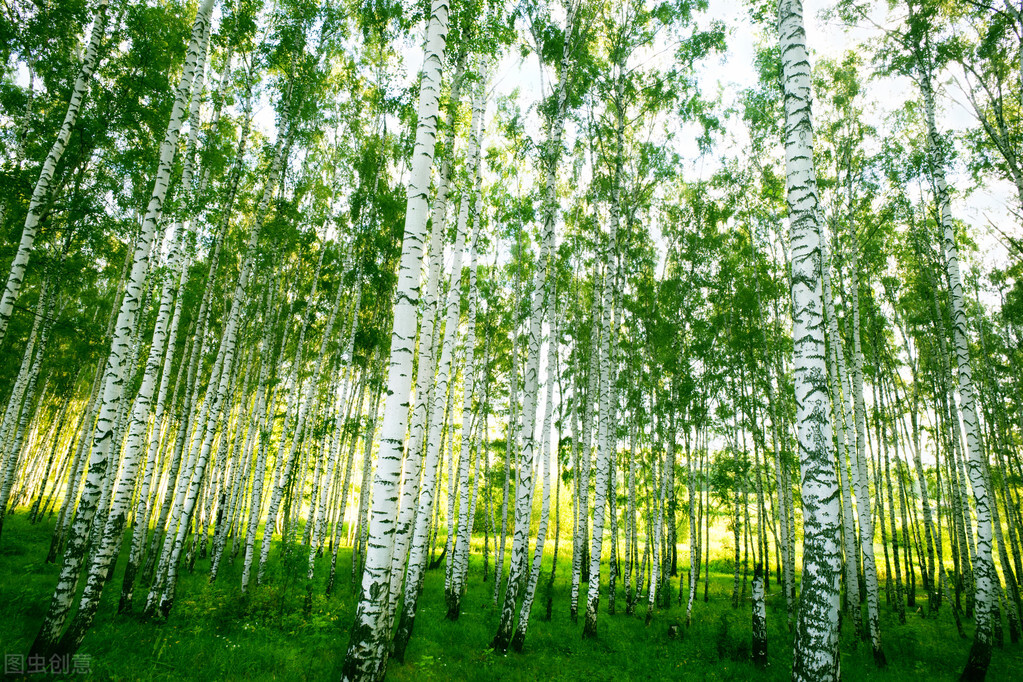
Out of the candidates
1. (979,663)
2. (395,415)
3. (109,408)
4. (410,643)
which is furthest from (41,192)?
(979,663)

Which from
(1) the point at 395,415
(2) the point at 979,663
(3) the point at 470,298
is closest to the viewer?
(1) the point at 395,415

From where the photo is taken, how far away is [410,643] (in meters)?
8.65

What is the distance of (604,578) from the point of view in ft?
66.4

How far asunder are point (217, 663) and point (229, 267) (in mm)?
11047

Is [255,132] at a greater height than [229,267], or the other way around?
[255,132]

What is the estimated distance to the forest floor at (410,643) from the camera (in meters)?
6.83

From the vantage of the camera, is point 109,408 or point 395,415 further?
point 109,408

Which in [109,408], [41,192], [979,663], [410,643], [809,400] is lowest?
[410,643]

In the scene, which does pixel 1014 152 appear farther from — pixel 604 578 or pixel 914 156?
pixel 604 578

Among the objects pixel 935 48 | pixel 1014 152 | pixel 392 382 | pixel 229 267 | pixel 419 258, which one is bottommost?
pixel 392 382

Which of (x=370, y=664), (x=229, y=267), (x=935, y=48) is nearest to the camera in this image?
(x=370, y=664)

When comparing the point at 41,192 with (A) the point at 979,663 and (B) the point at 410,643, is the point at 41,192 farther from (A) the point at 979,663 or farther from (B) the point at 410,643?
(A) the point at 979,663

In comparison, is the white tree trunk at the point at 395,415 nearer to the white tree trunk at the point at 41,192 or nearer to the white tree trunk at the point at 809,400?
the white tree trunk at the point at 809,400

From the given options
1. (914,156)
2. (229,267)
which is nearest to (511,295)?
(229,267)
